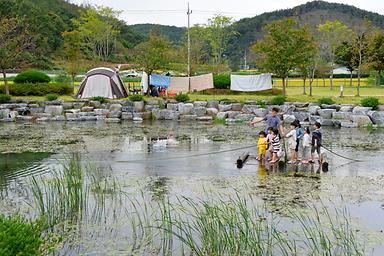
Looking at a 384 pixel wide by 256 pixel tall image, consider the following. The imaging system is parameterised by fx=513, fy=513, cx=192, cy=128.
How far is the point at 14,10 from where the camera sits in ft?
181

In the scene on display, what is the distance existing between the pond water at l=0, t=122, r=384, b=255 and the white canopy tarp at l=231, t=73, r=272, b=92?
8115 mm

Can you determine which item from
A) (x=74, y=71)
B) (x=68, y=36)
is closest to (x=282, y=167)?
(x=74, y=71)

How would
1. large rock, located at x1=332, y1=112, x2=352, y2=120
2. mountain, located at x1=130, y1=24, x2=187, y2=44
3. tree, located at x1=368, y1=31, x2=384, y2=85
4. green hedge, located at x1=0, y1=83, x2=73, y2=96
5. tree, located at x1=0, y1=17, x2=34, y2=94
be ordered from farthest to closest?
mountain, located at x1=130, y1=24, x2=187, y2=44 < tree, located at x1=368, y1=31, x2=384, y2=85 < green hedge, located at x1=0, y1=83, x2=73, y2=96 < tree, located at x1=0, y1=17, x2=34, y2=94 < large rock, located at x1=332, y1=112, x2=352, y2=120

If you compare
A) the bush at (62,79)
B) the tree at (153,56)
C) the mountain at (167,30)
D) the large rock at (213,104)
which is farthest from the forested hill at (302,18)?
the large rock at (213,104)

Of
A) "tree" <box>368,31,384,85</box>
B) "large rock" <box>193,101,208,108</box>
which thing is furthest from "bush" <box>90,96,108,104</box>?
"tree" <box>368,31,384,85</box>

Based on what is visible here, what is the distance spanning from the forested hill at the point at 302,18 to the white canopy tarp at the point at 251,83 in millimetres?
52309

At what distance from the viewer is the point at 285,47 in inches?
961

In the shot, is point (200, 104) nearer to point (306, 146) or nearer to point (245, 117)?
point (245, 117)

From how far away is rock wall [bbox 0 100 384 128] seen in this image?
67.8 feet

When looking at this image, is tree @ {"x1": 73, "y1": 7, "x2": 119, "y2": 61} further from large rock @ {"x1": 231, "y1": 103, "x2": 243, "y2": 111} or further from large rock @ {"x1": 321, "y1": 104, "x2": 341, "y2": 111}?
large rock @ {"x1": 321, "y1": 104, "x2": 341, "y2": 111}

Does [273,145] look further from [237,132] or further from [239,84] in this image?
[239,84]

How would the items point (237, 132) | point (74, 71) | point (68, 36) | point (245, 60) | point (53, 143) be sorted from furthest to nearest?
point (245, 60) → point (68, 36) → point (74, 71) → point (237, 132) → point (53, 143)

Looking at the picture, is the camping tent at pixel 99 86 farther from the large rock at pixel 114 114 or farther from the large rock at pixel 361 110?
the large rock at pixel 361 110

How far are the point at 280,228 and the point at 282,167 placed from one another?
429 cm
